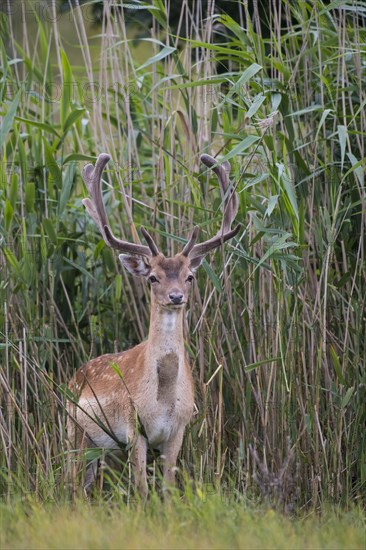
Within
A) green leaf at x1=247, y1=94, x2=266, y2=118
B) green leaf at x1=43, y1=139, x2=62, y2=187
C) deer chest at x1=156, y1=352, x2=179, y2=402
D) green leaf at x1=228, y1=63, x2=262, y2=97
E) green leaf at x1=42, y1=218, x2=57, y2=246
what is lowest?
deer chest at x1=156, y1=352, x2=179, y2=402

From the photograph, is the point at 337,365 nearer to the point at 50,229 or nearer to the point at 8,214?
the point at 50,229

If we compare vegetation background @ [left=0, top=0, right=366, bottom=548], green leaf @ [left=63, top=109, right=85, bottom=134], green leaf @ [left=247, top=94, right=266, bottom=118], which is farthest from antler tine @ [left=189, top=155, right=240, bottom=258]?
green leaf @ [left=63, top=109, right=85, bottom=134]

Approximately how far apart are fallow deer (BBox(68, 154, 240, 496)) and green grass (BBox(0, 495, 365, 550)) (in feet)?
3.48

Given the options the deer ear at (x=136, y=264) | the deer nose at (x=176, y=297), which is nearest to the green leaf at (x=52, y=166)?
the deer ear at (x=136, y=264)

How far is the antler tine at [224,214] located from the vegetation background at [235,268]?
105 mm

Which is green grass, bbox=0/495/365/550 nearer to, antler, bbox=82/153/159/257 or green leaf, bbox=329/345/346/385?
green leaf, bbox=329/345/346/385

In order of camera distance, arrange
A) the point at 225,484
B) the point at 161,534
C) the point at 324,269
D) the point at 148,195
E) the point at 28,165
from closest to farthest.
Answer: the point at 161,534
the point at 225,484
the point at 324,269
the point at 28,165
the point at 148,195

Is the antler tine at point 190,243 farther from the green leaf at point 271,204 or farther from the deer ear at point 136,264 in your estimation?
the green leaf at point 271,204

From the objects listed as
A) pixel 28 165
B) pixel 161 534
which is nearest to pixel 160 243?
pixel 28 165

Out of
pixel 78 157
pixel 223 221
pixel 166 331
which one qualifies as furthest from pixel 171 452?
pixel 78 157

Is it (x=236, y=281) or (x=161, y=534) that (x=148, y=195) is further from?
(x=161, y=534)

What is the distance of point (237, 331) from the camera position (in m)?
5.72

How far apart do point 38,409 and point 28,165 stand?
1.55 m

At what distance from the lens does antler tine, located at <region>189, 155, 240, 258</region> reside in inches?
207
